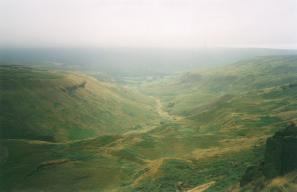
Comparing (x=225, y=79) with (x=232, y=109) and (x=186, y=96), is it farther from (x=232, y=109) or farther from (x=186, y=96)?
(x=232, y=109)

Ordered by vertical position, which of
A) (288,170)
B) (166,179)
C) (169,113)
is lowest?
(169,113)

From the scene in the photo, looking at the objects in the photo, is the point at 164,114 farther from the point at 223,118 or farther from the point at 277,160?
the point at 277,160

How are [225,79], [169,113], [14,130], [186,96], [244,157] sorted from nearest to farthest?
[244,157] → [14,130] → [169,113] → [186,96] → [225,79]

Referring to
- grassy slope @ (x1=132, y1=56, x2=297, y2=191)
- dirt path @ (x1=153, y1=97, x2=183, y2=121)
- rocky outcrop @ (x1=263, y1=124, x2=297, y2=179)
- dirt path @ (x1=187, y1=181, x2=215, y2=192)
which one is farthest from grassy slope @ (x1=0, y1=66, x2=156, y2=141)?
rocky outcrop @ (x1=263, y1=124, x2=297, y2=179)

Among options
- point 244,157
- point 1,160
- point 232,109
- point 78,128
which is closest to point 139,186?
point 244,157

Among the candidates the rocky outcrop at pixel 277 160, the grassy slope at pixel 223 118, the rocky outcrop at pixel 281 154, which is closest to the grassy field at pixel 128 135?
the grassy slope at pixel 223 118
